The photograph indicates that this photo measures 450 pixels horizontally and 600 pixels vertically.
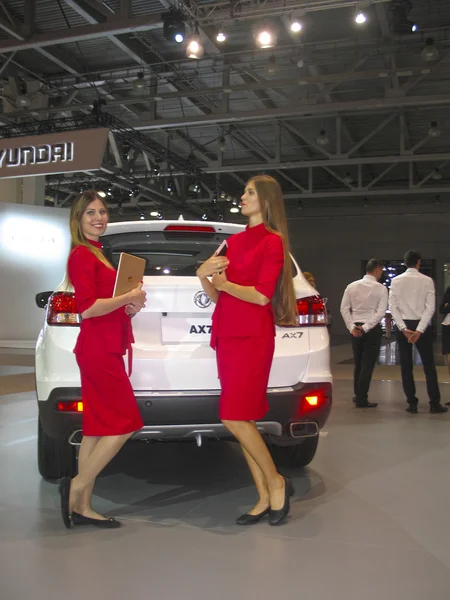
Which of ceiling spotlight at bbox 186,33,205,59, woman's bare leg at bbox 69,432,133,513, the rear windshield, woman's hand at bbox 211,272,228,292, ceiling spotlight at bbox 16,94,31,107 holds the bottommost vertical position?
woman's bare leg at bbox 69,432,133,513

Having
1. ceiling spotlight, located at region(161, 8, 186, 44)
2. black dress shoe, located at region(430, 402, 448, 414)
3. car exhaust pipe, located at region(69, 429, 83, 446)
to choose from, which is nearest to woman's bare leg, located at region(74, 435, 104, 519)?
car exhaust pipe, located at region(69, 429, 83, 446)

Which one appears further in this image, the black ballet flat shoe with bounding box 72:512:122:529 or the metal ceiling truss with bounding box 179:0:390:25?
the metal ceiling truss with bounding box 179:0:390:25

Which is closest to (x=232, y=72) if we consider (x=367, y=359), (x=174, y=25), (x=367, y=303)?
(x=174, y=25)

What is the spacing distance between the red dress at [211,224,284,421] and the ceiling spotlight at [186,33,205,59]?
22.1 ft

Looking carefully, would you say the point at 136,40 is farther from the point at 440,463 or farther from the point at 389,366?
the point at 440,463

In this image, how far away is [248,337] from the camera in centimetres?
271

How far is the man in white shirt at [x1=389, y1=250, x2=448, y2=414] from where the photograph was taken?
6.03 meters

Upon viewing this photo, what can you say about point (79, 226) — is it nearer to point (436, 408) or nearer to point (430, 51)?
point (436, 408)

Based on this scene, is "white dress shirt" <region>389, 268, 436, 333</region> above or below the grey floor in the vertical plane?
above

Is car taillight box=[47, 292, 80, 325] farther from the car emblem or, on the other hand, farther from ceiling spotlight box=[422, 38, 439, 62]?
ceiling spotlight box=[422, 38, 439, 62]

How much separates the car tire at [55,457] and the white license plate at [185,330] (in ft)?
2.97

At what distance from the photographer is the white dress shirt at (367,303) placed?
626 cm

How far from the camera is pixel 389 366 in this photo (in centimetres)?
1071

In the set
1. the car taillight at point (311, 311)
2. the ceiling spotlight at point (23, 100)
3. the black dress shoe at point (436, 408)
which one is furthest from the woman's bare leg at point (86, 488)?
the ceiling spotlight at point (23, 100)
